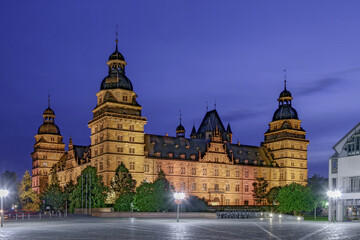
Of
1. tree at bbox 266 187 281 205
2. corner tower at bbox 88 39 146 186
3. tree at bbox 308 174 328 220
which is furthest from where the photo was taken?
tree at bbox 266 187 281 205

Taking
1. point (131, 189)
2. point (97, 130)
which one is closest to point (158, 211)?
point (131, 189)

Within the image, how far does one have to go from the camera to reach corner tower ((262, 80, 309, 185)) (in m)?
140

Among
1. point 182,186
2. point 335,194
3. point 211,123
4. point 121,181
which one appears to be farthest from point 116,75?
point 335,194

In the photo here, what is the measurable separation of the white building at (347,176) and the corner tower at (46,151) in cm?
9883

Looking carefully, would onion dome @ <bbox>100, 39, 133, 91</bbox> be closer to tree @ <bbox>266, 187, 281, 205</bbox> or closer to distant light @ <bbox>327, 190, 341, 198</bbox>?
tree @ <bbox>266, 187, 281, 205</bbox>

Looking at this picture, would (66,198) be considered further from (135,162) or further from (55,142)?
(55,142)

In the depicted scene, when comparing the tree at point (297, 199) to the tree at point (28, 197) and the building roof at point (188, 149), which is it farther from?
the tree at point (28, 197)

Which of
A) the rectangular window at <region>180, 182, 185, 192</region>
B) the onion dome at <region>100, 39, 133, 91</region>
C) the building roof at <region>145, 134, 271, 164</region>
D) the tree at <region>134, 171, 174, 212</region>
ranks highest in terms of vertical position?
the onion dome at <region>100, 39, 133, 91</region>

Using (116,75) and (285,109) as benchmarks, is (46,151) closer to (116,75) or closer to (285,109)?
(116,75)

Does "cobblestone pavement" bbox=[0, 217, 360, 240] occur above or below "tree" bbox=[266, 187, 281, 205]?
above

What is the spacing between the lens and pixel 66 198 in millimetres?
100062

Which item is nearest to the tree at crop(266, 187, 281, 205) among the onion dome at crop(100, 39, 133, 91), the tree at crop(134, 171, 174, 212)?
the onion dome at crop(100, 39, 133, 91)

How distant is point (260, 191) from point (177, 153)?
84.3ft

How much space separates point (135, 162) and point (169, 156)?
A: 1699 cm
